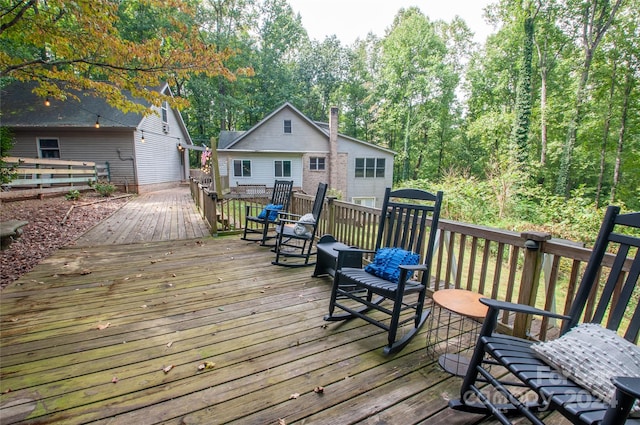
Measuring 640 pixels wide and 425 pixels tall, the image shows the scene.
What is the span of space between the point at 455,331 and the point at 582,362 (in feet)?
4.31

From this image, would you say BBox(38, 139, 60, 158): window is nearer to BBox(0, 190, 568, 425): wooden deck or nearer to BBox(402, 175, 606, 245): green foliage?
BBox(0, 190, 568, 425): wooden deck

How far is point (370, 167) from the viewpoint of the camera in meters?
18.4

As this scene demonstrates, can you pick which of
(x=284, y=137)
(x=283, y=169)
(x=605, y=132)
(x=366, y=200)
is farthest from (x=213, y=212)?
(x=605, y=132)

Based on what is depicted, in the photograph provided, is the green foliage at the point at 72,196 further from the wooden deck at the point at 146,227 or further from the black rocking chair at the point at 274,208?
the black rocking chair at the point at 274,208

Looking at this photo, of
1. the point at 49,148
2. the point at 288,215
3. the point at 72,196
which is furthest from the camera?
the point at 49,148

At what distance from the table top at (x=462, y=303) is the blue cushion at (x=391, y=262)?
1.15 feet

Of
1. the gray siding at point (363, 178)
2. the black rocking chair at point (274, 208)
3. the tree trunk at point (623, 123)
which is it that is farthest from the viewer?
the gray siding at point (363, 178)

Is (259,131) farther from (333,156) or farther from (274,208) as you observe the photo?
(274,208)

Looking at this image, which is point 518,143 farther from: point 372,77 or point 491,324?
point 372,77

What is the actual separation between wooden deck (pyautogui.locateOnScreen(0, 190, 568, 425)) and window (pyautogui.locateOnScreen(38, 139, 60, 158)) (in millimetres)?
12410

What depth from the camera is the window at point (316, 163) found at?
17.4m

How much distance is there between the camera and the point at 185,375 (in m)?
1.95

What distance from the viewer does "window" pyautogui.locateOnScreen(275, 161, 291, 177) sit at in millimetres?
17031

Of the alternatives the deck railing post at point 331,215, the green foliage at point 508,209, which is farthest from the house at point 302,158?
the deck railing post at point 331,215
